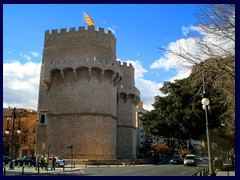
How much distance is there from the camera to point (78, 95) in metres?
32.4

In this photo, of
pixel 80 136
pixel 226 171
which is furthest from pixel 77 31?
pixel 226 171

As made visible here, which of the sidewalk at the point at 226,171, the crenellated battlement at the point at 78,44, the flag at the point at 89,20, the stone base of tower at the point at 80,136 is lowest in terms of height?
the sidewalk at the point at 226,171

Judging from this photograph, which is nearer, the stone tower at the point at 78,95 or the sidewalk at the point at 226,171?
the sidewalk at the point at 226,171

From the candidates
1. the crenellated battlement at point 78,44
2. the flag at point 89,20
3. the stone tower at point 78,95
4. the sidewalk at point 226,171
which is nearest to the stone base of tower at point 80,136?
the stone tower at point 78,95

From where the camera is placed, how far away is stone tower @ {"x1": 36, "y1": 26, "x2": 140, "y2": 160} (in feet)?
102

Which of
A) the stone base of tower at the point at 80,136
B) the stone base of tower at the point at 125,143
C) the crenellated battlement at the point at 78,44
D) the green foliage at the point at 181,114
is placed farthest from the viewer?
the stone base of tower at the point at 125,143

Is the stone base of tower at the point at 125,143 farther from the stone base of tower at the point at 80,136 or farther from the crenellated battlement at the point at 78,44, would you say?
the crenellated battlement at the point at 78,44

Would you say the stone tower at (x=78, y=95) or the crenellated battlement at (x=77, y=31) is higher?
the crenellated battlement at (x=77, y=31)

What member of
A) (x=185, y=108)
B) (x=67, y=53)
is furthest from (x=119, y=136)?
(x=185, y=108)

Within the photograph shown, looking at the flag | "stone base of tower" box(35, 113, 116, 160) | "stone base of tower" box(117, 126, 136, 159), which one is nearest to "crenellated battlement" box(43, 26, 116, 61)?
the flag

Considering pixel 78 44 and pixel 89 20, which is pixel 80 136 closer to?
pixel 78 44

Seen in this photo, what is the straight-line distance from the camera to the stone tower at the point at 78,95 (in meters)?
31.2

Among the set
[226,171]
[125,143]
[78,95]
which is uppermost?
[78,95]
